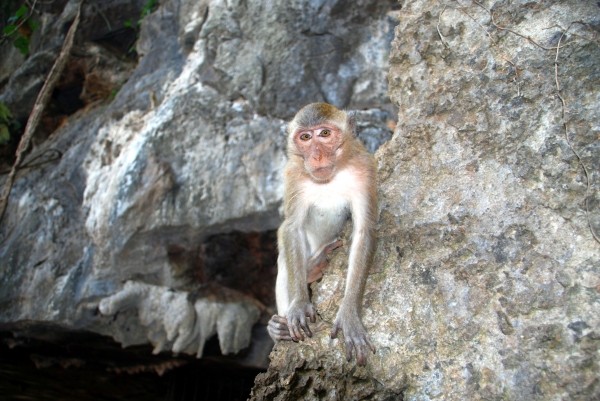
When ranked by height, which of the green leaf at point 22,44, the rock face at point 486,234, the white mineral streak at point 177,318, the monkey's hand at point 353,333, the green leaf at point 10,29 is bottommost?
the white mineral streak at point 177,318

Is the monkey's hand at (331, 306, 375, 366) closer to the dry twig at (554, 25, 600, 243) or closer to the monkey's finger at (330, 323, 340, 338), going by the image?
the monkey's finger at (330, 323, 340, 338)

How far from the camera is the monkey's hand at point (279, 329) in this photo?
1.99 meters

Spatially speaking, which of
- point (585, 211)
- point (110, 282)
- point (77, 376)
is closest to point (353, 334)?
point (585, 211)

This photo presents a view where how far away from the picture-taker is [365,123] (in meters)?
4.14

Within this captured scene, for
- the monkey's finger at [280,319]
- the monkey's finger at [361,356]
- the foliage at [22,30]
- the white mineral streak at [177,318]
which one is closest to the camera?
the monkey's finger at [361,356]

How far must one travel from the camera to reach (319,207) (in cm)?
248

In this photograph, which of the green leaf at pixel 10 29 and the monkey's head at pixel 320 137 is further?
the green leaf at pixel 10 29

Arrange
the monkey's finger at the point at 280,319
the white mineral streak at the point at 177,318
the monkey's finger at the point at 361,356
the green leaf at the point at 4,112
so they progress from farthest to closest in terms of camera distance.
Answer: the green leaf at the point at 4,112
the white mineral streak at the point at 177,318
the monkey's finger at the point at 280,319
the monkey's finger at the point at 361,356

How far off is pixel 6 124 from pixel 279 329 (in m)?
6.46

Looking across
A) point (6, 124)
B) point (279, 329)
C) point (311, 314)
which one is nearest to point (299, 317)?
point (311, 314)

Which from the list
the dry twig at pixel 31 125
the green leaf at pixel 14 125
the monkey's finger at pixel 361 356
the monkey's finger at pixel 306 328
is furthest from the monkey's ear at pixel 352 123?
the green leaf at pixel 14 125

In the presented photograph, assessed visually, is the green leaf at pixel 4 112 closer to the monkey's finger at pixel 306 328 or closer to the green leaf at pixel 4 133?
the green leaf at pixel 4 133

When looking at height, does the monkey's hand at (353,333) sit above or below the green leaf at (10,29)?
below

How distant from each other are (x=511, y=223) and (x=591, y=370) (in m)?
0.54
